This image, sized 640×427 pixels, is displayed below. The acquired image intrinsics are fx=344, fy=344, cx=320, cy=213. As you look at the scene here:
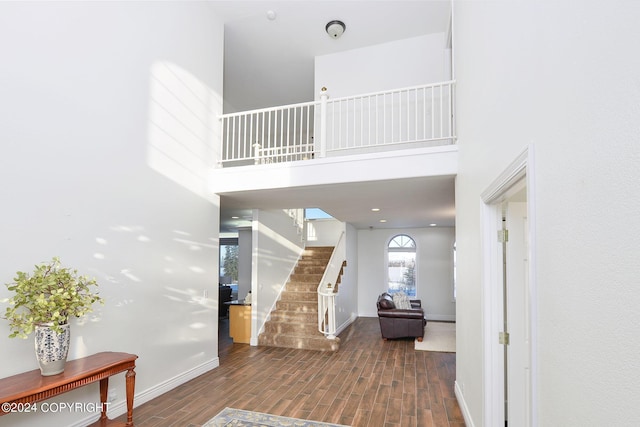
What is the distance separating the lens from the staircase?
635cm

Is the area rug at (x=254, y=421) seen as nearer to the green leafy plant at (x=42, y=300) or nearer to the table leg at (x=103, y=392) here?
the table leg at (x=103, y=392)

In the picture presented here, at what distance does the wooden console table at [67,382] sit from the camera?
2.29 metres

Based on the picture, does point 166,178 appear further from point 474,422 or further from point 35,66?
point 474,422

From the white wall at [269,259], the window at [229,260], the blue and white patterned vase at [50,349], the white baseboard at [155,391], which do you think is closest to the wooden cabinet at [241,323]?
the white wall at [269,259]

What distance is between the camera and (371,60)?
6.19m

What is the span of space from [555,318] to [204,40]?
5.37m

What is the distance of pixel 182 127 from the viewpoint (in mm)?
4555

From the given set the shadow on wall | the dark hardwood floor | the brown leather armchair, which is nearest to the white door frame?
the dark hardwood floor

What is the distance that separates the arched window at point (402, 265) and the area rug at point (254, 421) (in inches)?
267

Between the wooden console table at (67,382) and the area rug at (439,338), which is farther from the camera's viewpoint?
the area rug at (439,338)

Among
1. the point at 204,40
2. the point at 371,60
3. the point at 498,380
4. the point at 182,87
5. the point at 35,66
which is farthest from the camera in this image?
the point at 371,60

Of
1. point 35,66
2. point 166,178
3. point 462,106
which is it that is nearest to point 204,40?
point 166,178

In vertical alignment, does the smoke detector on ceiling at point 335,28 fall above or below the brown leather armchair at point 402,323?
above

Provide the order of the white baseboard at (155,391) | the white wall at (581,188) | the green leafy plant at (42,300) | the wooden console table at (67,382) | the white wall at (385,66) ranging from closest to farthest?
1. the white wall at (581,188)
2. the wooden console table at (67,382)
3. the green leafy plant at (42,300)
4. the white baseboard at (155,391)
5. the white wall at (385,66)
